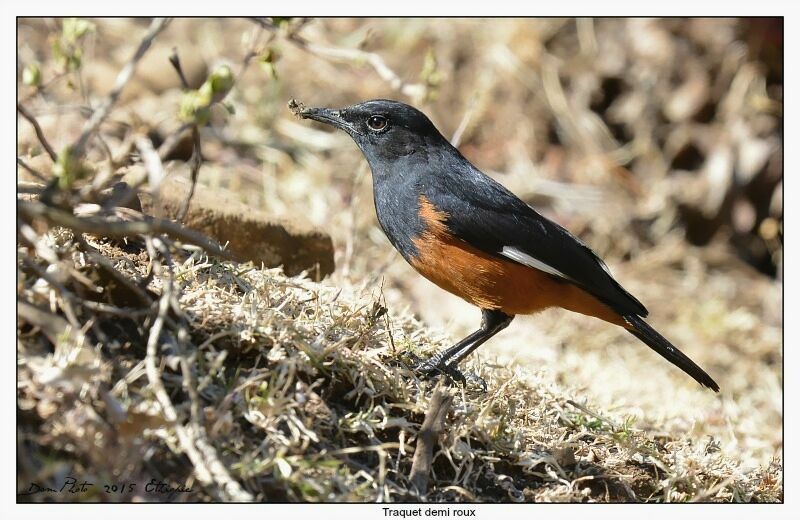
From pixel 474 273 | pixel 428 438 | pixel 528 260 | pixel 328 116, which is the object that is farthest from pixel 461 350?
pixel 328 116

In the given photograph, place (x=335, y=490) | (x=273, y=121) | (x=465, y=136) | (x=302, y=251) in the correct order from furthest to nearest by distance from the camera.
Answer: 1. (x=465, y=136)
2. (x=273, y=121)
3. (x=302, y=251)
4. (x=335, y=490)

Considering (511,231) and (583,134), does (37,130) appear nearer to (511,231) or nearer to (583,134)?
(511,231)

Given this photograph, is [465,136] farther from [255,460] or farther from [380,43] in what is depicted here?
[255,460]

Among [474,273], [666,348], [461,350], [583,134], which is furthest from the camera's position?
[583,134]

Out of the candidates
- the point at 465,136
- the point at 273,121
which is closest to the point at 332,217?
the point at 273,121

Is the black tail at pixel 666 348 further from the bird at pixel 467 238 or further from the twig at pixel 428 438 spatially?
the twig at pixel 428 438

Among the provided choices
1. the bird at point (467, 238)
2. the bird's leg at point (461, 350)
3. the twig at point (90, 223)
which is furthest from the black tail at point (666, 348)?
the twig at point (90, 223)
